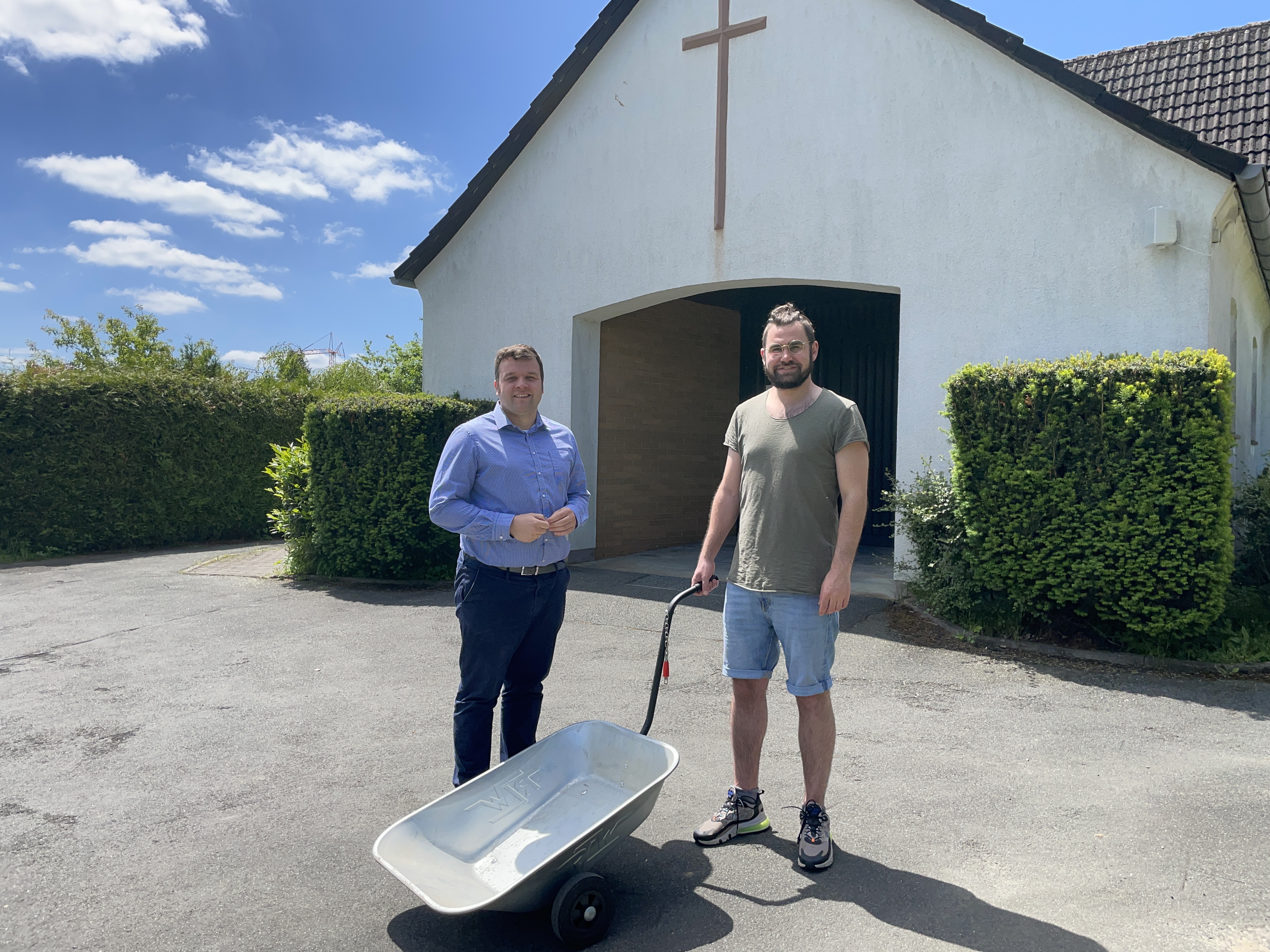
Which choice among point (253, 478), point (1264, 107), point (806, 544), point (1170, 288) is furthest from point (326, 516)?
point (1264, 107)

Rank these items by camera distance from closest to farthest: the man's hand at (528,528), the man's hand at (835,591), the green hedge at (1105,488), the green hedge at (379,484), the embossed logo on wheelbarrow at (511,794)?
the embossed logo on wheelbarrow at (511,794), the man's hand at (835,591), the man's hand at (528,528), the green hedge at (1105,488), the green hedge at (379,484)

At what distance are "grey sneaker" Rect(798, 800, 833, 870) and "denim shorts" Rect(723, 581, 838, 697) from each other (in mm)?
413

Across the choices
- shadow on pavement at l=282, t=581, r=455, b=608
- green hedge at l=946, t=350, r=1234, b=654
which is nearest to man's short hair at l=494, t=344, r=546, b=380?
green hedge at l=946, t=350, r=1234, b=654

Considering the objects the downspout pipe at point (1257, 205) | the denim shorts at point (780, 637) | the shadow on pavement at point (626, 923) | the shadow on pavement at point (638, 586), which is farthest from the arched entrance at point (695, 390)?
the shadow on pavement at point (626, 923)

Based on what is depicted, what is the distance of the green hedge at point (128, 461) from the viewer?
11.4 m

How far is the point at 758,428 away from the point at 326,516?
681 centimetres

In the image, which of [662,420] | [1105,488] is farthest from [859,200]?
[662,420]

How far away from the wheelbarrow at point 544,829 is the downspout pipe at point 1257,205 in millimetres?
5762

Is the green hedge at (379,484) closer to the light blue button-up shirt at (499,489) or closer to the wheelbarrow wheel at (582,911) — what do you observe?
the light blue button-up shirt at (499,489)

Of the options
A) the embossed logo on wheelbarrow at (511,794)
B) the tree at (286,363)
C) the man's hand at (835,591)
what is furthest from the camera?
the tree at (286,363)

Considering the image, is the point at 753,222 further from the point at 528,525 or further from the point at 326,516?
the point at 528,525

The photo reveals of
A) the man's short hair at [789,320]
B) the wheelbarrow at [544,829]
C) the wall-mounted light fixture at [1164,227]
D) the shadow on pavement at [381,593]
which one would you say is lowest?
the shadow on pavement at [381,593]

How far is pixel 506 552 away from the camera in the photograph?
334cm

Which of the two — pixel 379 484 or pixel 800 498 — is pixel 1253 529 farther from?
pixel 379 484
